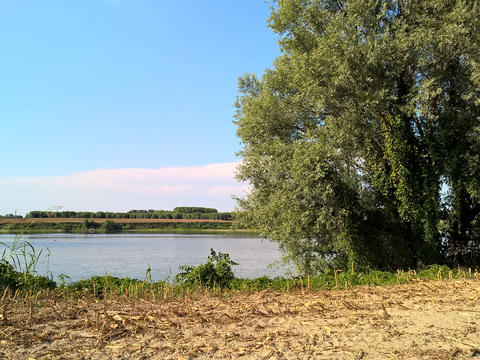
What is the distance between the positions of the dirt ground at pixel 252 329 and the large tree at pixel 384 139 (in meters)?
8.03

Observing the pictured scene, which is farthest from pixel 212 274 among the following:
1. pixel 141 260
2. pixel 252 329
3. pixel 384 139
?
pixel 141 260

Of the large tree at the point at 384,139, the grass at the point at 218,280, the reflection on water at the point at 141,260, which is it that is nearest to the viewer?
the grass at the point at 218,280

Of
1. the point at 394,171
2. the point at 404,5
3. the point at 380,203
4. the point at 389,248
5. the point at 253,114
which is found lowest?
the point at 389,248

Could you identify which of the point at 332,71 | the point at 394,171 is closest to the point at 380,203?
the point at 394,171

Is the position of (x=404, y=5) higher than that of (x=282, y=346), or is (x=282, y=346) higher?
(x=404, y=5)

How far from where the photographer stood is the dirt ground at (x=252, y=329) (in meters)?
3.28

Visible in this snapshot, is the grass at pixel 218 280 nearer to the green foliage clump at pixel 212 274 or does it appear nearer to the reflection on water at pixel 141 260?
the green foliage clump at pixel 212 274

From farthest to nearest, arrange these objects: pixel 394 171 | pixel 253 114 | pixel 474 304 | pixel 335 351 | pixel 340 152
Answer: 1. pixel 253 114
2. pixel 340 152
3. pixel 394 171
4. pixel 474 304
5. pixel 335 351

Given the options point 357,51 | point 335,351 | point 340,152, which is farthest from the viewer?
point 340,152

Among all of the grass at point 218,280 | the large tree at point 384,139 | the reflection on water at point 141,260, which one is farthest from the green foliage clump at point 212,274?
the large tree at point 384,139

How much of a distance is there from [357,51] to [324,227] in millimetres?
6684

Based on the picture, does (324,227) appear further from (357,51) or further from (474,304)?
(474,304)

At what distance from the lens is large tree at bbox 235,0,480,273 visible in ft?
41.5

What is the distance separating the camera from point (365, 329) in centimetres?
381
